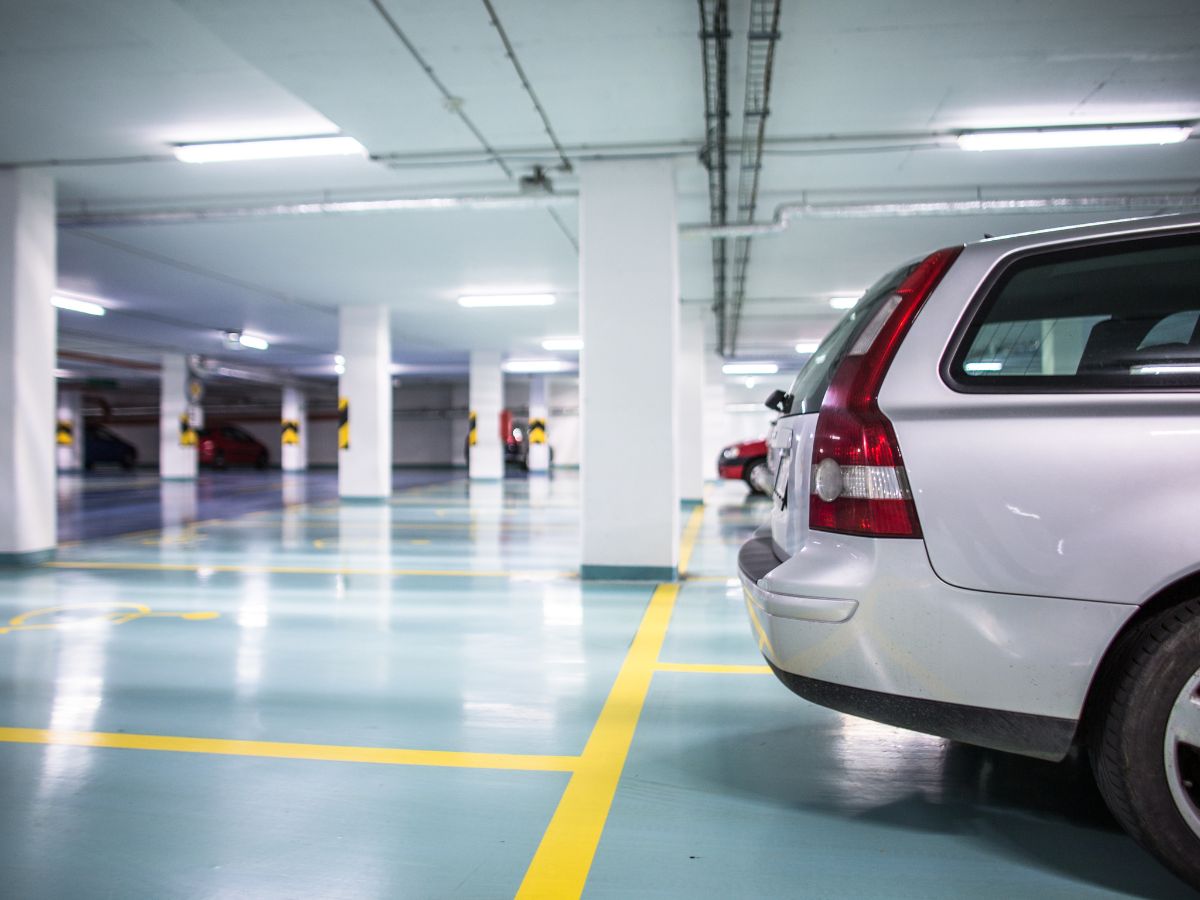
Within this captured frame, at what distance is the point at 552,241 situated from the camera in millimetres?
9477

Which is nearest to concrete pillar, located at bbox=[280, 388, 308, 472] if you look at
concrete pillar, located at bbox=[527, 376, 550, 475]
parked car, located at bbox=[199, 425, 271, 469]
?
parked car, located at bbox=[199, 425, 271, 469]

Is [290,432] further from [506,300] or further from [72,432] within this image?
[506,300]

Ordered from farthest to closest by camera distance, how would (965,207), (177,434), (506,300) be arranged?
(177,434)
(506,300)
(965,207)

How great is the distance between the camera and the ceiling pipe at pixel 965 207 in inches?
293

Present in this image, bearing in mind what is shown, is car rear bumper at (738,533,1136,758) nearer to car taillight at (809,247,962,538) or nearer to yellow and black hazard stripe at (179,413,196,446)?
car taillight at (809,247,962,538)

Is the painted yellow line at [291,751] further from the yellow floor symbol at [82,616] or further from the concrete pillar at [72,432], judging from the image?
the concrete pillar at [72,432]

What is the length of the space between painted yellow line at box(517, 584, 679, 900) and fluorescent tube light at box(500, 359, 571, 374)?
19937 mm

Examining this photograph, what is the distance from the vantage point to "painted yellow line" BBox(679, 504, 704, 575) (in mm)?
7206

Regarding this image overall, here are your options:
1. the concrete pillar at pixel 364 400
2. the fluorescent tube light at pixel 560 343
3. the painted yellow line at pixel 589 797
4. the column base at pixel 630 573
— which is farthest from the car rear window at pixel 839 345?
the fluorescent tube light at pixel 560 343

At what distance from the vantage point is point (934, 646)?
1692mm

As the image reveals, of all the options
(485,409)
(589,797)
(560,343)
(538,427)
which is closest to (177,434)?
(485,409)

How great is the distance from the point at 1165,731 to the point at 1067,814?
68 cm

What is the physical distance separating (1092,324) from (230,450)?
3489cm

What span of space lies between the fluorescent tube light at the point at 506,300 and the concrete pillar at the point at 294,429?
1576 centimetres
